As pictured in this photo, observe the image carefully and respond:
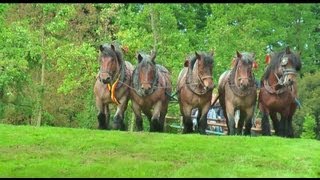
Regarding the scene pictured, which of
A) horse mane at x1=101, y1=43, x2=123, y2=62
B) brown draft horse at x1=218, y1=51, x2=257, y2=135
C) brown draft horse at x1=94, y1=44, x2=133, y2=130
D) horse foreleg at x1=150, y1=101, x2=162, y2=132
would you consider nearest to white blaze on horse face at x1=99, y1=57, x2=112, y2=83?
brown draft horse at x1=94, y1=44, x2=133, y2=130

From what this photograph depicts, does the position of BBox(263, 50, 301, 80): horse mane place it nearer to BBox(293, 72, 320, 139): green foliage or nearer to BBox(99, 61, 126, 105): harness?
BBox(99, 61, 126, 105): harness

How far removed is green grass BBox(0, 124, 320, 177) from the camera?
10.1 m

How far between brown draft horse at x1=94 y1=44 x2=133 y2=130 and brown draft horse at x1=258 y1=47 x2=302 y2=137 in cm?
330

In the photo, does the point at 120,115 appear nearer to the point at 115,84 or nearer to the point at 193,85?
the point at 115,84

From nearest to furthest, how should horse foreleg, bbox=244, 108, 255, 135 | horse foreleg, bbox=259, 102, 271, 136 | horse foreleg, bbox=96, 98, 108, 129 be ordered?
horse foreleg, bbox=244, 108, 255, 135
horse foreleg, bbox=259, 102, 271, 136
horse foreleg, bbox=96, 98, 108, 129

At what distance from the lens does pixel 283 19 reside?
2608cm

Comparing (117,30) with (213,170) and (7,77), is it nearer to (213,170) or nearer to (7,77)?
(7,77)

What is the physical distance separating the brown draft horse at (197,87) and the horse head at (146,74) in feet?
2.72

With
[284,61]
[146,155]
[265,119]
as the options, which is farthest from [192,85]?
[146,155]

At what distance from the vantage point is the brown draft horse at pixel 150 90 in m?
15.0

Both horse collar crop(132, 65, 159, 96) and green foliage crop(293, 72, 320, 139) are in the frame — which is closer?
horse collar crop(132, 65, 159, 96)

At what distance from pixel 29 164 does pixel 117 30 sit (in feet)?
53.5

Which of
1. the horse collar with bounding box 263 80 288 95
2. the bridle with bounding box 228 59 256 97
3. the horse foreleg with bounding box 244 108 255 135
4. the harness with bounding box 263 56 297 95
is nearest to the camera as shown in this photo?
the harness with bounding box 263 56 297 95

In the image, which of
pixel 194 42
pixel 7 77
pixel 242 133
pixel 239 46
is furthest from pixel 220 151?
pixel 194 42
